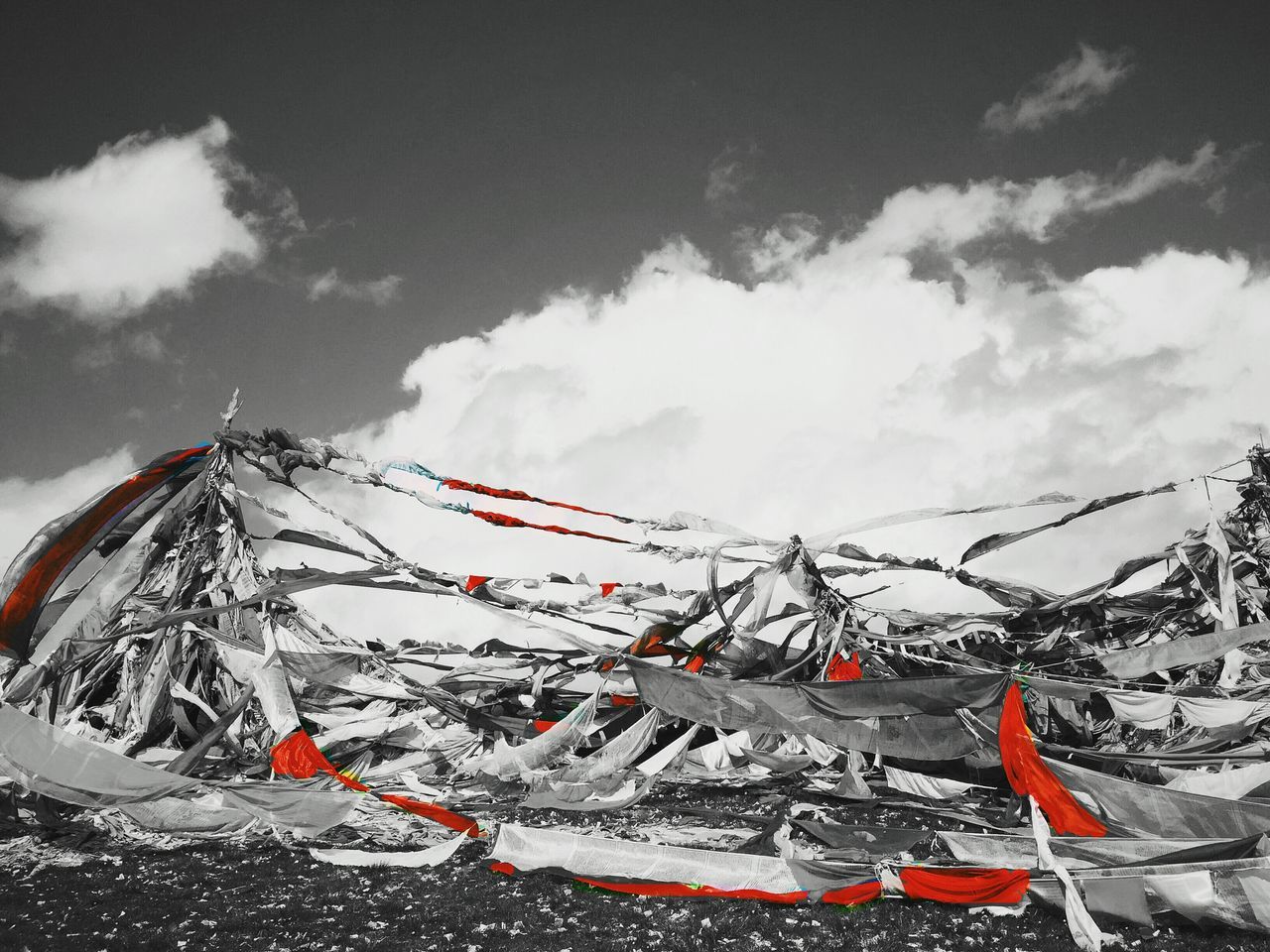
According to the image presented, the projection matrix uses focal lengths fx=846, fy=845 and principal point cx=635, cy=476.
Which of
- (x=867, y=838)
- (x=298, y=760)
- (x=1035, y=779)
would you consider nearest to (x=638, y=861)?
(x=867, y=838)

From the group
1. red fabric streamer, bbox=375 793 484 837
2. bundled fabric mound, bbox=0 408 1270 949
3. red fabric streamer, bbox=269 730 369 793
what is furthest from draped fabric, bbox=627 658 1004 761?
red fabric streamer, bbox=269 730 369 793

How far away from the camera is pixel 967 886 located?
19.6 ft

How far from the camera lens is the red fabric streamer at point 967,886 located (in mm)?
5859

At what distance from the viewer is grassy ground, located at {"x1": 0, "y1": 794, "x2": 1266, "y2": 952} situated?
559 cm

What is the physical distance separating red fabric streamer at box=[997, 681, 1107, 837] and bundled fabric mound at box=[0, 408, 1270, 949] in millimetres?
24

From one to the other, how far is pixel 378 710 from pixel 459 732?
3.82 feet

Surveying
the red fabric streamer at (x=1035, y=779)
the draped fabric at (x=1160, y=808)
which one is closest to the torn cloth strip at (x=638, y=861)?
the red fabric streamer at (x=1035, y=779)

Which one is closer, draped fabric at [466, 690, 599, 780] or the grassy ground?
the grassy ground

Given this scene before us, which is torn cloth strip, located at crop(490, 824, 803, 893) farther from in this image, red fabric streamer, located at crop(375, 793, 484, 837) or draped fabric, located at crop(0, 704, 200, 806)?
draped fabric, located at crop(0, 704, 200, 806)

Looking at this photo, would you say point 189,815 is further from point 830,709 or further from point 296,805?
point 830,709

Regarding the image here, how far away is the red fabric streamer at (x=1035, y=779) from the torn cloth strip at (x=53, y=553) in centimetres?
1012

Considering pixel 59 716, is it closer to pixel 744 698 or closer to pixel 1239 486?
pixel 744 698

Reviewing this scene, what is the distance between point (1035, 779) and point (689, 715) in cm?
309

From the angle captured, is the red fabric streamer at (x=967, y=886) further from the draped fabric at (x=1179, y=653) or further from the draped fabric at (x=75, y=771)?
the draped fabric at (x=75, y=771)
